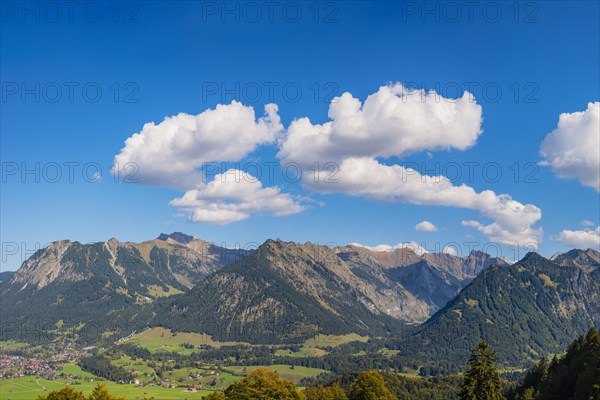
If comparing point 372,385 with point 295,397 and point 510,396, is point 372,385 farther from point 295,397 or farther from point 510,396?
point 510,396

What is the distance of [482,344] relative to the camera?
7762 centimetres

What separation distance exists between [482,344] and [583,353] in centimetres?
7373

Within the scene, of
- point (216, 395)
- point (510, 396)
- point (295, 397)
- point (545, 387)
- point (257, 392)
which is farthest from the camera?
point (510, 396)

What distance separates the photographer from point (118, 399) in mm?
91062

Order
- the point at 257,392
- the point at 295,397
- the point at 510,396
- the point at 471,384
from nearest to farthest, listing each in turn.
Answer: the point at 471,384, the point at 257,392, the point at 295,397, the point at 510,396

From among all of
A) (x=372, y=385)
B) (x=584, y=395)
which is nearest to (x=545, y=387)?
(x=584, y=395)

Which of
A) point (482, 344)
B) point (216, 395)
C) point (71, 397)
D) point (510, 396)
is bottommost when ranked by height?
point (510, 396)

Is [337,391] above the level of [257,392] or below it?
below

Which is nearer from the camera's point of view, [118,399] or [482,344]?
[482,344]

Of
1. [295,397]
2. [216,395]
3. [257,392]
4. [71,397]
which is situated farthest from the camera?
[216,395]

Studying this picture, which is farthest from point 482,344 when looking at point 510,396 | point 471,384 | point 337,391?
point 510,396

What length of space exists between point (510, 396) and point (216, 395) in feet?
346

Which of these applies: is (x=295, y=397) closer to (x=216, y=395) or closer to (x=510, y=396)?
(x=216, y=395)

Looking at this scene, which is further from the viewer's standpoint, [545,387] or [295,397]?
[545,387]
